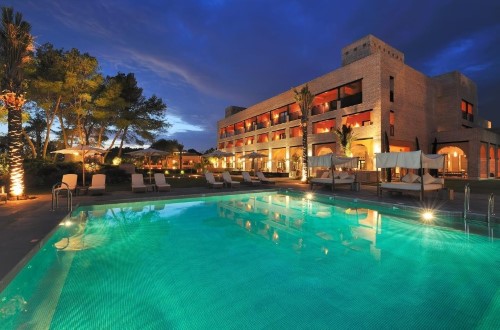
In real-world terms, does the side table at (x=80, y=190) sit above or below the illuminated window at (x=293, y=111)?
below

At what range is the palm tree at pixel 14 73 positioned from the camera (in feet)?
31.7

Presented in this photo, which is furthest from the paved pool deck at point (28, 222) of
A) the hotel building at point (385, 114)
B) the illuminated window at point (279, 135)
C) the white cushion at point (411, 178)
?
the illuminated window at point (279, 135)

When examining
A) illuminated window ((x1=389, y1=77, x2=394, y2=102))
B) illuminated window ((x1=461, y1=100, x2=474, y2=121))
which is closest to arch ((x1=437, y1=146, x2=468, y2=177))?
illuminated window ((x1=461, y1=100, x2=474, y2=121))

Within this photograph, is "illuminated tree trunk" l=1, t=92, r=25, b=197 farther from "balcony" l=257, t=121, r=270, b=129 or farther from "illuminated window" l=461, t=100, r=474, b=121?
"illuminated window" l=461, t=100, r=474, b=121

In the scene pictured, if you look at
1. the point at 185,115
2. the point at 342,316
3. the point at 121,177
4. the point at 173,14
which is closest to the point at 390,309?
the point at 342,316

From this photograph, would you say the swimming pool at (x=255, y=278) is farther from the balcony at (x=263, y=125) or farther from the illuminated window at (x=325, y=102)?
the balcony at (x=263, y=125)

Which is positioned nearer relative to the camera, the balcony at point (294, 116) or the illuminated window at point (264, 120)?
the balcony at point (294, 116)

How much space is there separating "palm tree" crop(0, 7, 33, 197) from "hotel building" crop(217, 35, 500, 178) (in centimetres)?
1401

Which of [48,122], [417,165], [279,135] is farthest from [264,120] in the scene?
[417,165]

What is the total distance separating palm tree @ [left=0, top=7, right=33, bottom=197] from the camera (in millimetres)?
9656

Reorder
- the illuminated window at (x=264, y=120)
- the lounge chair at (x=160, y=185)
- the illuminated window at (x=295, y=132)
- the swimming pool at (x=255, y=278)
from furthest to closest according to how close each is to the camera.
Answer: the illuminated window at (x=264, y=120) < the illuminated window at (x=295, y=132) < the lounge chair at (x=160, y=185) < the swimming pool at (x=255, y=278)

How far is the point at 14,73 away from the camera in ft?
32.2

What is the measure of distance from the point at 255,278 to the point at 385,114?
64.7ft

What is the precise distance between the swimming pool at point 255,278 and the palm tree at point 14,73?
481 cm
